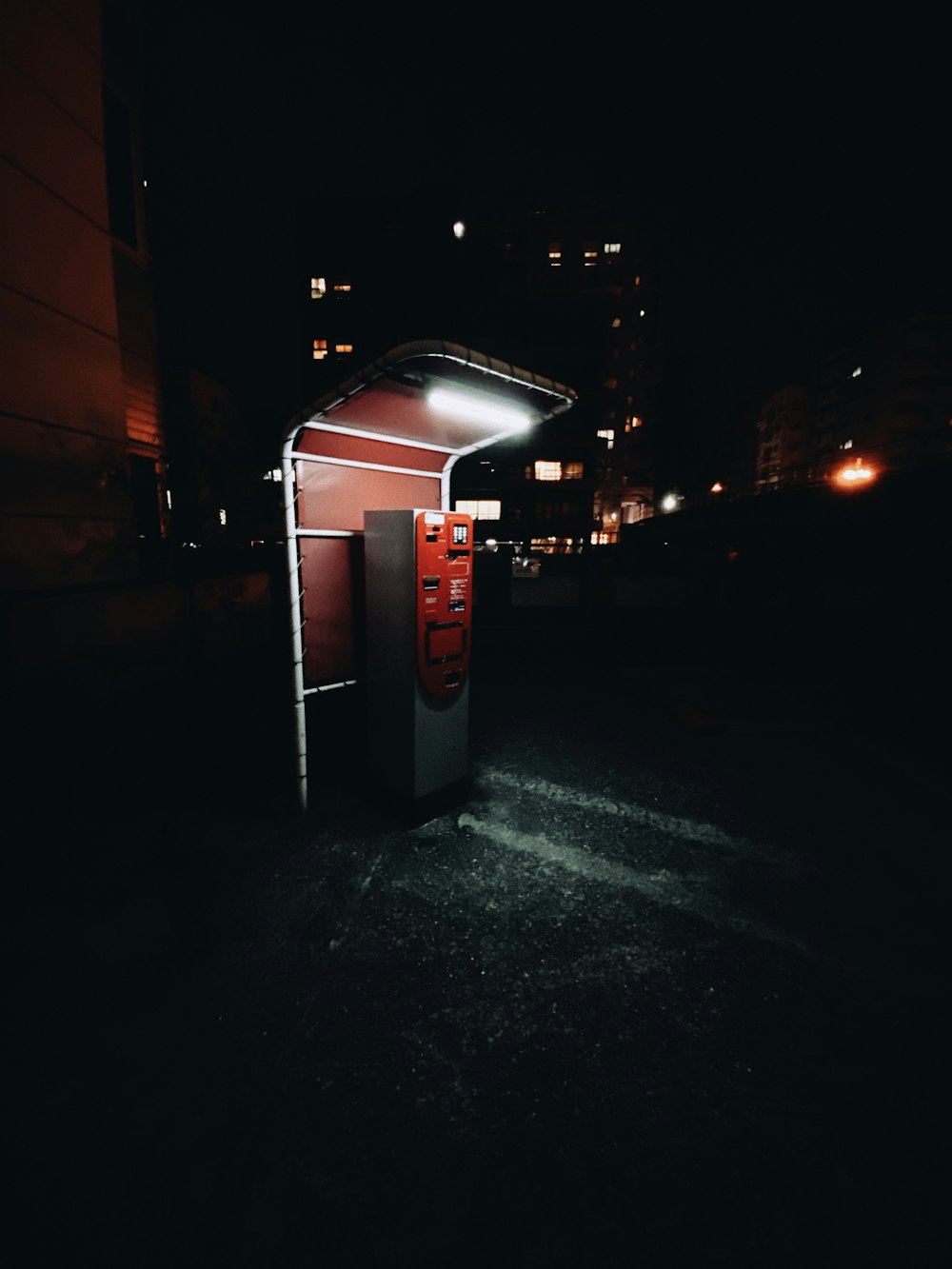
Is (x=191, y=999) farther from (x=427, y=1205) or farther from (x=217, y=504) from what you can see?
(x=217, y=504)

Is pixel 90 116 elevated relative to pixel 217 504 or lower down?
elevated

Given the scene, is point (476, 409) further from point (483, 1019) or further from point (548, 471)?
point (548, 471)

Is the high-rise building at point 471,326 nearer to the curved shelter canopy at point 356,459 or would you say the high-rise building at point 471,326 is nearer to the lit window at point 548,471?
the lit window at point 548,471

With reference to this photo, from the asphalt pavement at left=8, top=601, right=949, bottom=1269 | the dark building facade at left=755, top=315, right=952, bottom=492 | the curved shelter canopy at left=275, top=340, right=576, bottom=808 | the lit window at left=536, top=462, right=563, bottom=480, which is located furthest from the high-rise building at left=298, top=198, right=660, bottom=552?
the asphalt pavement at left=8, top=601, right=949, bottom=1269

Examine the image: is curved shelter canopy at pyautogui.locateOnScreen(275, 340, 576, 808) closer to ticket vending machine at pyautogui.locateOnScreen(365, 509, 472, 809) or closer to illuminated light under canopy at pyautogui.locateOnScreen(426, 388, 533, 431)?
illuminated light under canopy at pyautogui.locateOnScreen(426, 388, 533, 431)

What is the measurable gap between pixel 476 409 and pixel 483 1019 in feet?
13.3

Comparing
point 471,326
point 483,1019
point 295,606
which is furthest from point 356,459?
point 471,326

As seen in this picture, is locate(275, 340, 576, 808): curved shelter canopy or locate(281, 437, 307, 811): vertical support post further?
locate(281, 437, 307, 811): vertical support post

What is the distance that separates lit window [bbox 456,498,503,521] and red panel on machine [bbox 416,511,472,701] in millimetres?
37280

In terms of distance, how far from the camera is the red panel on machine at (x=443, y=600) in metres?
3.76

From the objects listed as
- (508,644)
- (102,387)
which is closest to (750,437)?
(508,644)

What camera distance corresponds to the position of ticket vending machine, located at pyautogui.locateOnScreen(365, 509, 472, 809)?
12.4 ft

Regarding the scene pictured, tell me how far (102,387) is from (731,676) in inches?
385

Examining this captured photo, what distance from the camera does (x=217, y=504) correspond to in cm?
1208
